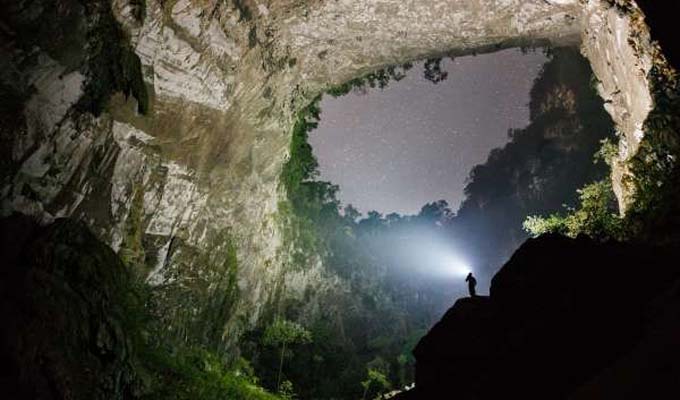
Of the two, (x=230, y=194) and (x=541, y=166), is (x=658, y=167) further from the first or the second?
(x=541, y=166)

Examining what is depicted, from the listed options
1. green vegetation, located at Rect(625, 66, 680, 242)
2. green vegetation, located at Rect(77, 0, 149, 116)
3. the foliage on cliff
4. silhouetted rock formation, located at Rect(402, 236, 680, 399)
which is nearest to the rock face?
green vegetation, located at Rect(77, 0, 149, 116)

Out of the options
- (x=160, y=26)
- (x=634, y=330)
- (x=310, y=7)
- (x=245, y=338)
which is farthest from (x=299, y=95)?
(x=634, y=330)

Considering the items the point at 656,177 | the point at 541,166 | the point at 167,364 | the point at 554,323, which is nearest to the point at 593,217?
the point at 656,177

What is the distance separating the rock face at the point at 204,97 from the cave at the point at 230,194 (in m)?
0.05

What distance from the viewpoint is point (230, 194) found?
14945 millimetres

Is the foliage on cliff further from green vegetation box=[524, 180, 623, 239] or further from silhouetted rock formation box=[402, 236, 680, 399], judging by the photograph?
silhouetted rock formation box=[402, 236, 680, 399]

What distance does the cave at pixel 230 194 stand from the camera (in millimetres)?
5839

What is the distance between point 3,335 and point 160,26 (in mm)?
7819

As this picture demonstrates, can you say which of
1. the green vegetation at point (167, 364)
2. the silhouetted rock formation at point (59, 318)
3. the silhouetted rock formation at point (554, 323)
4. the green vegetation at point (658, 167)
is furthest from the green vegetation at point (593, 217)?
the silhouetted rock formation at point (59, 318)

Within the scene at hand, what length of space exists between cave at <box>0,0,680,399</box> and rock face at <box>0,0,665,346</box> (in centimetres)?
5

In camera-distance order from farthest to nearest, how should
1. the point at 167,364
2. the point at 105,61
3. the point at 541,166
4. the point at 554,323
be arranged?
the point at 541,166 → the point at 105,61 → the point at 167,364 → the point at 554,323

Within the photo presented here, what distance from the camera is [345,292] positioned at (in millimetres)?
21781

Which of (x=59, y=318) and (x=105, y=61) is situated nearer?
(x=59, y=318)

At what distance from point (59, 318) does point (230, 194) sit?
792 centimetres
